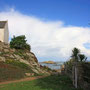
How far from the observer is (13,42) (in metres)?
34.1

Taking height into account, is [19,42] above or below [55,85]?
above

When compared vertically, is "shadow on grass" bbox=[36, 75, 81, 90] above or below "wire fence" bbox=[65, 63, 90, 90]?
below

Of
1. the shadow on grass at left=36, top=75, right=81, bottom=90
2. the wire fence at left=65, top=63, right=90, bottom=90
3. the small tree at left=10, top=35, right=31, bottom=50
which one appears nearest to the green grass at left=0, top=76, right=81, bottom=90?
the shadow on grass at left=36, top=75, right=81, bottom=90

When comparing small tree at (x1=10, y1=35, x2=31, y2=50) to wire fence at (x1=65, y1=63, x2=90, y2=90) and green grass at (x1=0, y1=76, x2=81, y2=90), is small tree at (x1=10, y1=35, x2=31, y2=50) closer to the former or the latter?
green grass at (x1=0, y1=76, x2=81, y2=90)

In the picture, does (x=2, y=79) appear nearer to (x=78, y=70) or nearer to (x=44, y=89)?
(x=44, y=89)

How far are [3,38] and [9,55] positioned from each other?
1305 centimetres

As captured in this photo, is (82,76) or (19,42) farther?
(19,42)

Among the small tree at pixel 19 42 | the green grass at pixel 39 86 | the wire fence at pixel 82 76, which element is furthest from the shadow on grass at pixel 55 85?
the small tree at pixel 19 42

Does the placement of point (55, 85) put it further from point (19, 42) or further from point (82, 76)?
point (19, 42)

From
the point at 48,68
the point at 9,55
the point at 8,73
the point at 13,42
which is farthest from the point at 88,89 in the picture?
the point at 13,42

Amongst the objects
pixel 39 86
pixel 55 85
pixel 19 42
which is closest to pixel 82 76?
pixel 55 85

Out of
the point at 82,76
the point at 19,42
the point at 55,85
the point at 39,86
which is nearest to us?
the point at 82,76

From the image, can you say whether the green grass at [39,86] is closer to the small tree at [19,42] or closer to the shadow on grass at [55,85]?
the shadow on grass at [55,85]

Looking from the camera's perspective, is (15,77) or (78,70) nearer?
(78,70)
